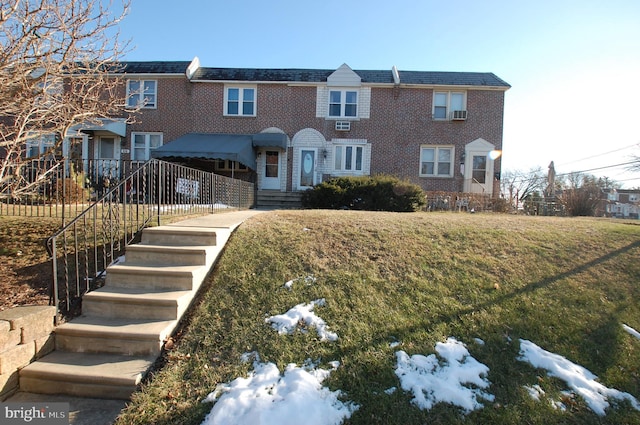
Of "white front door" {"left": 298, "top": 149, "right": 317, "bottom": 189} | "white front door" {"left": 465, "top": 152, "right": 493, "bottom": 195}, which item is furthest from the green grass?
"white front door" {"left": 298, "top": 149, "right": 317, "bottom": 189}

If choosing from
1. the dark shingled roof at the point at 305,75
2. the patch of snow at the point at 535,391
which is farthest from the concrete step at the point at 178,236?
the dark shingled roof at the point at 305,75

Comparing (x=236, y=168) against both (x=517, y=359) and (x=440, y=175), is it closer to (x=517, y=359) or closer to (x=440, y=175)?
(x=440, y=175)

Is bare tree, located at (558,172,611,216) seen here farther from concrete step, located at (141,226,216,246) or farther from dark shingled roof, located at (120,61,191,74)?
dark shingled roof, located at (120,61,191,74)

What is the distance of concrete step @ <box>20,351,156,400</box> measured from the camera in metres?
3.05

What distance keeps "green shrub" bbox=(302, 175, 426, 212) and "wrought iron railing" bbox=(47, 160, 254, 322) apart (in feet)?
10.5

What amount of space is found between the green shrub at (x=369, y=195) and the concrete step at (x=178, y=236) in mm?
7675

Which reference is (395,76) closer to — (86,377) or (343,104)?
(343,104)

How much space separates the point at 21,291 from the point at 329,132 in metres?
14.7

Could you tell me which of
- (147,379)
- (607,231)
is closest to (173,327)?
(147,379)

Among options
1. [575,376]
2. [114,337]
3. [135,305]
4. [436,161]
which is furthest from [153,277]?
[436,161]

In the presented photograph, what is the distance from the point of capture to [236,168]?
1697 cm

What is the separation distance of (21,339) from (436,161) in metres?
17.1

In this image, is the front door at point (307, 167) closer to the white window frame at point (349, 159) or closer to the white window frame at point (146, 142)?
the white window frame at point (349, 159)

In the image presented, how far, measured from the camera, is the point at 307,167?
56.9ft
